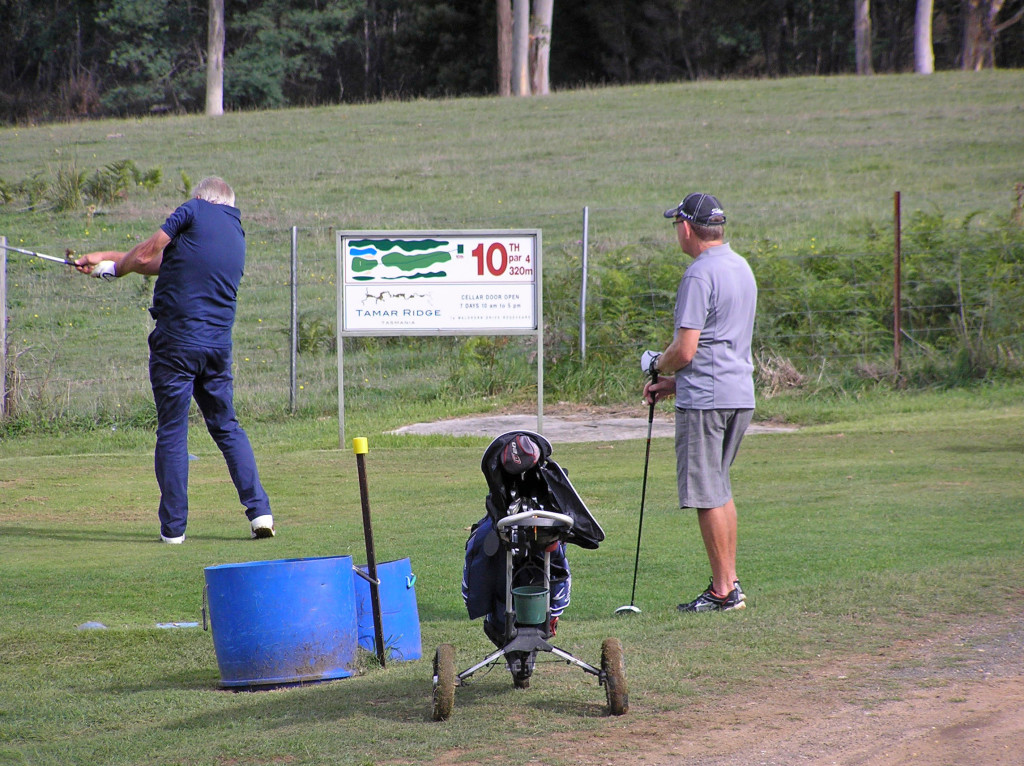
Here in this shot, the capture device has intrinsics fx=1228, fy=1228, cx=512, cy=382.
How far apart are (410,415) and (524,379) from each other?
178 centimetres

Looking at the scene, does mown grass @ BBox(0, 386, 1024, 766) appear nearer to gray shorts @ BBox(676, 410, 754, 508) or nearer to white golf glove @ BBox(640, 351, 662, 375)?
gray shorts @ BBox(676, 410, 754, 508)

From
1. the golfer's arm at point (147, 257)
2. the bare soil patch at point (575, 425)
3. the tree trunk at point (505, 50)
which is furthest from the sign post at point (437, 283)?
the tree trunk at point (505, 50)

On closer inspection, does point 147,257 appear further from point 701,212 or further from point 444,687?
point 444,687

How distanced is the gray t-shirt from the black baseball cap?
14 centimetres

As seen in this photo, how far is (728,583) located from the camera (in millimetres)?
5922

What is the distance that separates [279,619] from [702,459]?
219 centimetres

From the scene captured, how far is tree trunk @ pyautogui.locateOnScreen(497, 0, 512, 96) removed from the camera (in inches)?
1932

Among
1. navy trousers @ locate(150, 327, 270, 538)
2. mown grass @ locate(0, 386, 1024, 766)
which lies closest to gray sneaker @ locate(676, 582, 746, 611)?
mown grass @ locate(0, 386, 1024, 766)

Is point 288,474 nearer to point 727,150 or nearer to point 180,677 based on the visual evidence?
point 180,677

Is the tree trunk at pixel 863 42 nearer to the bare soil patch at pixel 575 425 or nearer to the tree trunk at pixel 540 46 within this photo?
the tree trunk at pixel 540 46

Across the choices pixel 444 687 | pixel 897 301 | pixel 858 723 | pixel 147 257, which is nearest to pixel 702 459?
pixel 858 723

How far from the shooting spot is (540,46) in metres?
49.5

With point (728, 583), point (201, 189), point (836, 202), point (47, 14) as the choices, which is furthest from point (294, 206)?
point (47, 14)

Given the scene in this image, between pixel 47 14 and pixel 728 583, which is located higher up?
pixel 47 14
